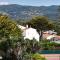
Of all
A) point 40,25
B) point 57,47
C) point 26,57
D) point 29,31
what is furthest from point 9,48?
point 40,25

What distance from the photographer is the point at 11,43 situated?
16781mm

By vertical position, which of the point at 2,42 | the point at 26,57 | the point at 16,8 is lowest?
the point at 16,8

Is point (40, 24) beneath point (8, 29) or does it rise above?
beneath

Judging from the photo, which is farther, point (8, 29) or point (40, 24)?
point (40, 24)

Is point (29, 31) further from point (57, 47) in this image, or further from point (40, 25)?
point (40, 25)

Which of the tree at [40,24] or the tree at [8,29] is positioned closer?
the tree at [8,29]

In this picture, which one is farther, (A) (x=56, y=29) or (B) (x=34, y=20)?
(A) (x=56, y=29)

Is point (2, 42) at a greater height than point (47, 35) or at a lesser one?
greater

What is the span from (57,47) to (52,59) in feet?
48.2

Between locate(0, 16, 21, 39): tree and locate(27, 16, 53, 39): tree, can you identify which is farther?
locate(27, 16, 53, 39): tree

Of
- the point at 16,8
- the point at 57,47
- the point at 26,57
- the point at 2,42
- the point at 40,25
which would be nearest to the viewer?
the point at 2,42

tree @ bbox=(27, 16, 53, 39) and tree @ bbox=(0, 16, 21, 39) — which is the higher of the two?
tree @ bbox=(0, 16, 21, 39)

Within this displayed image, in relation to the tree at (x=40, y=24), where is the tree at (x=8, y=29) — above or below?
above

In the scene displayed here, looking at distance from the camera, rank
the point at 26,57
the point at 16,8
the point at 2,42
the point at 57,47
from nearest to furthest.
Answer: the point at 2,42
the point at 26,57
the point at 57,47
the point at 16,8
